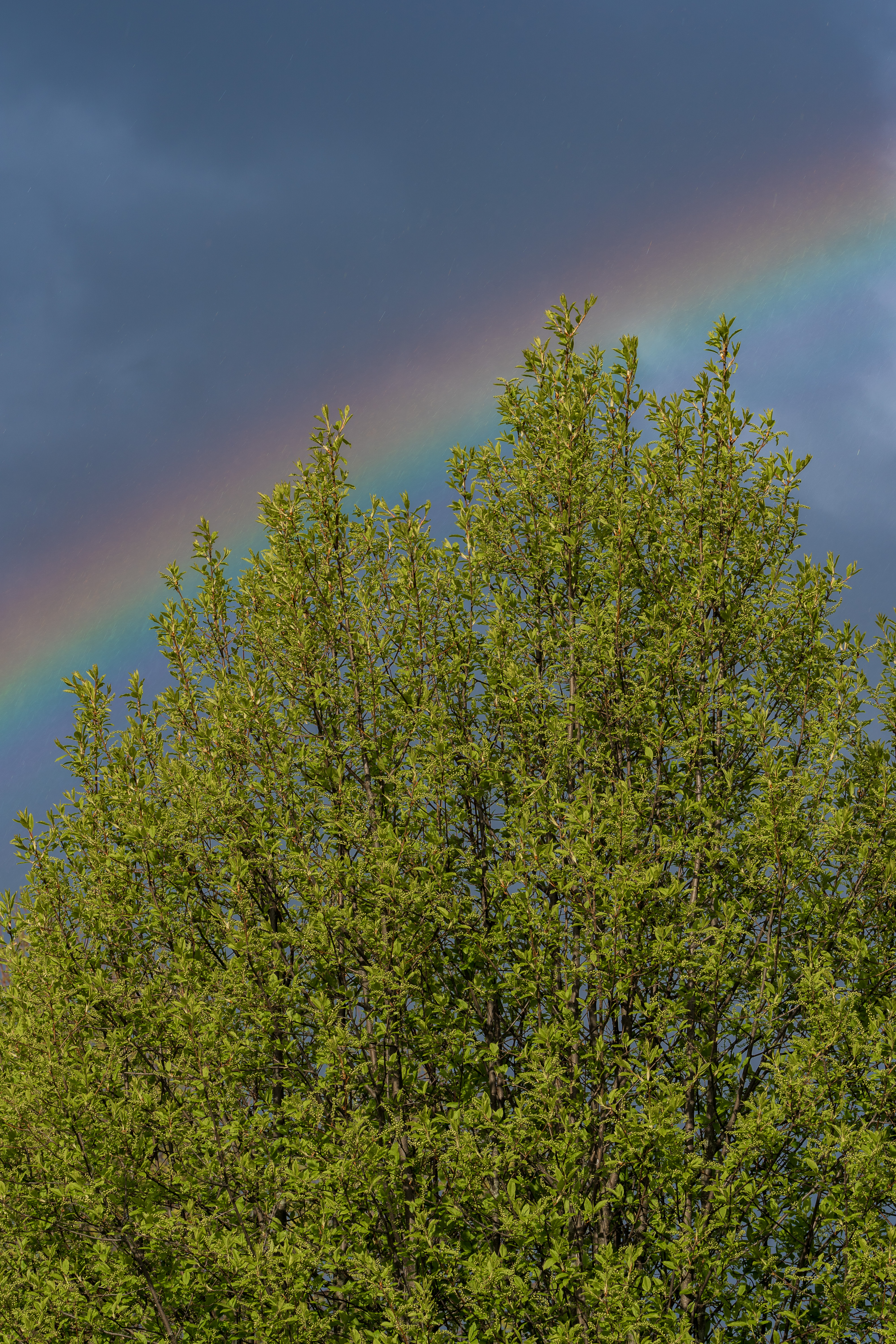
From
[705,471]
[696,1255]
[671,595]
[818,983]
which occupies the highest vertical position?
[705,471]

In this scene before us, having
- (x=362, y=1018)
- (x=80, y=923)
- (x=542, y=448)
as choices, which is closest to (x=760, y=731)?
(x=542, y=448)

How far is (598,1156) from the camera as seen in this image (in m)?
8.65

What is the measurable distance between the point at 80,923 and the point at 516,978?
186 inches

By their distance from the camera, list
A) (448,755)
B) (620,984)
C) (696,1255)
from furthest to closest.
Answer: (448,755)
(620,984)
(696,1255)

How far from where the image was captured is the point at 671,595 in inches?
402

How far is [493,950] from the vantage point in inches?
359

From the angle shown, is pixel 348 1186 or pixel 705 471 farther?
pixel 705 471

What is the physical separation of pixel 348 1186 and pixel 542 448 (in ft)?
24.3

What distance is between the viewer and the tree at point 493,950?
7.79 metres

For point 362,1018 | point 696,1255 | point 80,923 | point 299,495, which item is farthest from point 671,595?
point 80,923

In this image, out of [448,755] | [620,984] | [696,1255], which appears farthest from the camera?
[448,755]

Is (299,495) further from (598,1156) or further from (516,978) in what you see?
(598,1156)

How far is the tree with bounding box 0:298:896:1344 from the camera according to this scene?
779cm

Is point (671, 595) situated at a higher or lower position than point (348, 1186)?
higher
